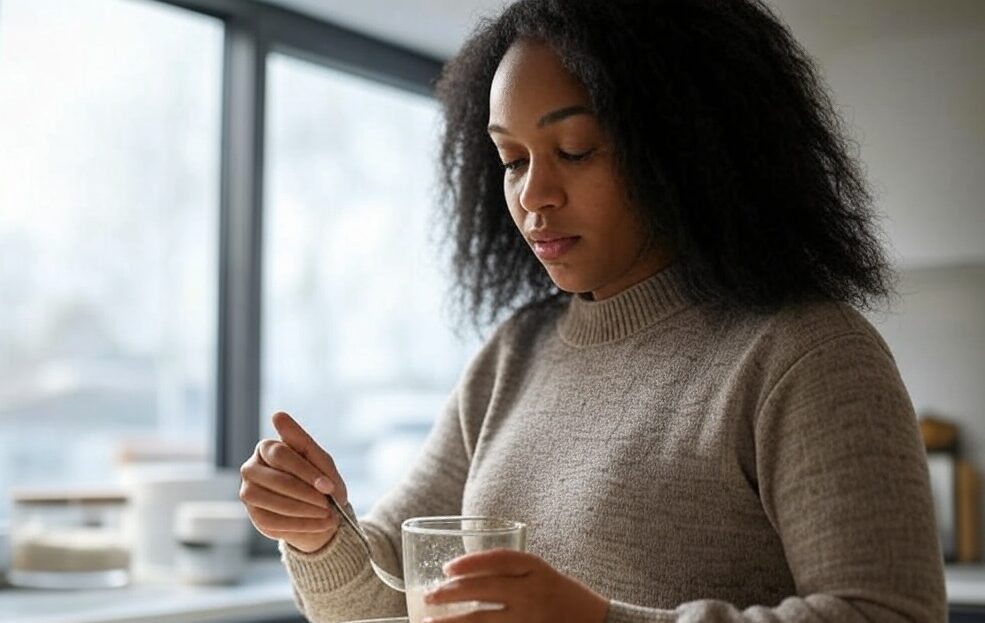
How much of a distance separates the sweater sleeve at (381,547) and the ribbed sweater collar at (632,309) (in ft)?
0.59

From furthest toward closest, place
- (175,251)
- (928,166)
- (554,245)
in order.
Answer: (928,166), (175,251), (554,245)

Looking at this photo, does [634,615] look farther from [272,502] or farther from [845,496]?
[272,502]

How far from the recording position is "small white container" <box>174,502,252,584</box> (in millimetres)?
2365

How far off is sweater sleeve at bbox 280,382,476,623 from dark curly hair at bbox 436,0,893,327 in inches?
13.5

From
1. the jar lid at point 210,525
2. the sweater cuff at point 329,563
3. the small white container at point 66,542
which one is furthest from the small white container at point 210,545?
the sweater cuff at point 329,563

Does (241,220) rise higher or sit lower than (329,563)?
higher

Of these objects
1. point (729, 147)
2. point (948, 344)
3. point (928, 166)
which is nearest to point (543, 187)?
point (729, 147)

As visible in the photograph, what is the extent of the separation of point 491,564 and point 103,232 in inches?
74.0

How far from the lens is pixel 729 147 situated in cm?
107

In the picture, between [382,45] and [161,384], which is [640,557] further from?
[382,45]

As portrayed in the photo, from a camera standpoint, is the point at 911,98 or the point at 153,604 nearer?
the point at 153,604

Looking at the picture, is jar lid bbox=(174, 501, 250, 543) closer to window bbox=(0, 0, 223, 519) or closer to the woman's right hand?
window bbox=(0, 0, 223, 519)

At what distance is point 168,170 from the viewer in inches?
103

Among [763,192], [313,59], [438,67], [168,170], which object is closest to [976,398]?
[438,67]
